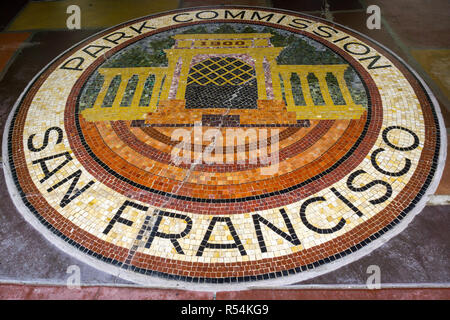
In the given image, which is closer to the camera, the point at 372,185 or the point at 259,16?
the point at 372,185

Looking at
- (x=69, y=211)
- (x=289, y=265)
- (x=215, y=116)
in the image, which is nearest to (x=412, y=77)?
(x=215, y=116)

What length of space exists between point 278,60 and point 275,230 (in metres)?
5.08

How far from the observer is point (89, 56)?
9.27 m

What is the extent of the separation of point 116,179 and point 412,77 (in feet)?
23.4

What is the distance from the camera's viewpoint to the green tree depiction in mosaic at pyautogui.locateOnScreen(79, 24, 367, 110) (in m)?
7.81

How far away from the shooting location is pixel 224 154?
6578 mm

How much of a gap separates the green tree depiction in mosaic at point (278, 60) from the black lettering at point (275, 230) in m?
3.13

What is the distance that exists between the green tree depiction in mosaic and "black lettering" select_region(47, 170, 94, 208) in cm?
210

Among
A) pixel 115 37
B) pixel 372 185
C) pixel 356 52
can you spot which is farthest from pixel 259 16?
pixel 372 185

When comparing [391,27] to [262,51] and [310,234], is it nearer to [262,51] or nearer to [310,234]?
[262,51]

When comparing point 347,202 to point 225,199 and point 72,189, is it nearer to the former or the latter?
point 225,199

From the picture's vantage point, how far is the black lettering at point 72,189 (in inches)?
233

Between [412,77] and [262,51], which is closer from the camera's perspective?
[412,77]

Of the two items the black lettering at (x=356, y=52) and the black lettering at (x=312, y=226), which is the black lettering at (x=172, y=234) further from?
the black lettering at (x=356, y=52)
